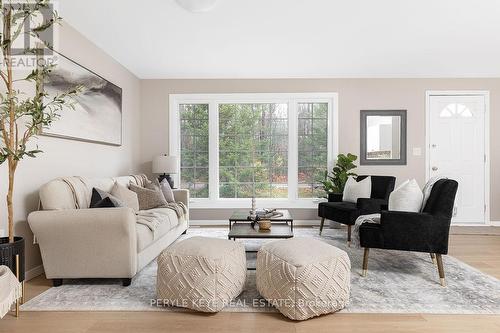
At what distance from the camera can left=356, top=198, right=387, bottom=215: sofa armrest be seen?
159 inches

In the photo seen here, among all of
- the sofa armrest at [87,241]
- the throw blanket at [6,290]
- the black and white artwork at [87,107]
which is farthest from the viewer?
the black and white artwork at [87,107]

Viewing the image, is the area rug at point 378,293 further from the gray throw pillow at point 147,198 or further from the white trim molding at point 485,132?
the white trim molding at point 485,132

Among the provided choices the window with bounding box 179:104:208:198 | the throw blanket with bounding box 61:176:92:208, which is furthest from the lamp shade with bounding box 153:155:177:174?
the throw blanket with bounding box 61:176:92:208

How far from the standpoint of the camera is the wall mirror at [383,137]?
5.38 m

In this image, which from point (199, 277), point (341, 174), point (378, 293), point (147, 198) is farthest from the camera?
point (341, 174)

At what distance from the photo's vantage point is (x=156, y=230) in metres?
3.23

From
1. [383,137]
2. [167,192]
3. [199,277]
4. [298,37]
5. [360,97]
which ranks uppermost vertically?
[298,37]

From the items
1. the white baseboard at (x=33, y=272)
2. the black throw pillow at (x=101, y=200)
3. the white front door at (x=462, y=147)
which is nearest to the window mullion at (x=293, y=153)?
the white front door at (x=462, y=147)

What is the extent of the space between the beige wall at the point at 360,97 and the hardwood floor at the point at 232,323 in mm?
3340

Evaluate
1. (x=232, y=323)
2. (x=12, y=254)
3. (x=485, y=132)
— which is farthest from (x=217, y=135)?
(x=485, y=132)

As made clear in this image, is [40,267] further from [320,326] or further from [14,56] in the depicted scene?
[320,326]

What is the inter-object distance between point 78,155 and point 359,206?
3.44m

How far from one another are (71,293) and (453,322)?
2.77 meters

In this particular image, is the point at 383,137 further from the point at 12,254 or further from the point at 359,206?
the point at 12,254
